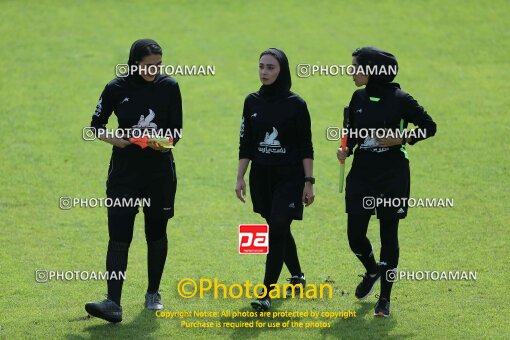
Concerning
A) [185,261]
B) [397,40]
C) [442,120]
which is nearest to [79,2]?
[397,40]

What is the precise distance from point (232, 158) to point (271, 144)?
6.44 m

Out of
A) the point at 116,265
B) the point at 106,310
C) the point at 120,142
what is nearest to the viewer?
Result: the point at 106,310

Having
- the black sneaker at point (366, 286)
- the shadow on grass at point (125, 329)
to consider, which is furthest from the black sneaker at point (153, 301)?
the black sneaker at point (366, 286)

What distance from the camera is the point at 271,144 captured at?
10.2m

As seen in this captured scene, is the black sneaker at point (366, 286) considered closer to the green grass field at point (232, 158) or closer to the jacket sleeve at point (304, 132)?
the green grass field at point (232, 158)

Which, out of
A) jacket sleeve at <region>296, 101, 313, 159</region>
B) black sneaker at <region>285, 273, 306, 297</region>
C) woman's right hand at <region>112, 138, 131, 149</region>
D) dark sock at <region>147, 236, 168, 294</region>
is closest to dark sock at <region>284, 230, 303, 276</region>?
black sneaker at <region>285, 273, 306, 297</region>

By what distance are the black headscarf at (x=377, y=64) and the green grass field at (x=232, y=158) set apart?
2.19 meters

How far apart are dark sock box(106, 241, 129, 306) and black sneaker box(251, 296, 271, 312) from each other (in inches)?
51.0

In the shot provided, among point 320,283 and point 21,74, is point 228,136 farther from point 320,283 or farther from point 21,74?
point 320,283

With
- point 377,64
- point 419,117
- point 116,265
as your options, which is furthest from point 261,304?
point 377,64

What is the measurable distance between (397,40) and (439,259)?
9673 millimetres

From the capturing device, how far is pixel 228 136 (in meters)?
17.5

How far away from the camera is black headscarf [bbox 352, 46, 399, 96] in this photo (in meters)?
10.0

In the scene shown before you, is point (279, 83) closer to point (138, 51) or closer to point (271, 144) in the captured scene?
point (271, 144)
